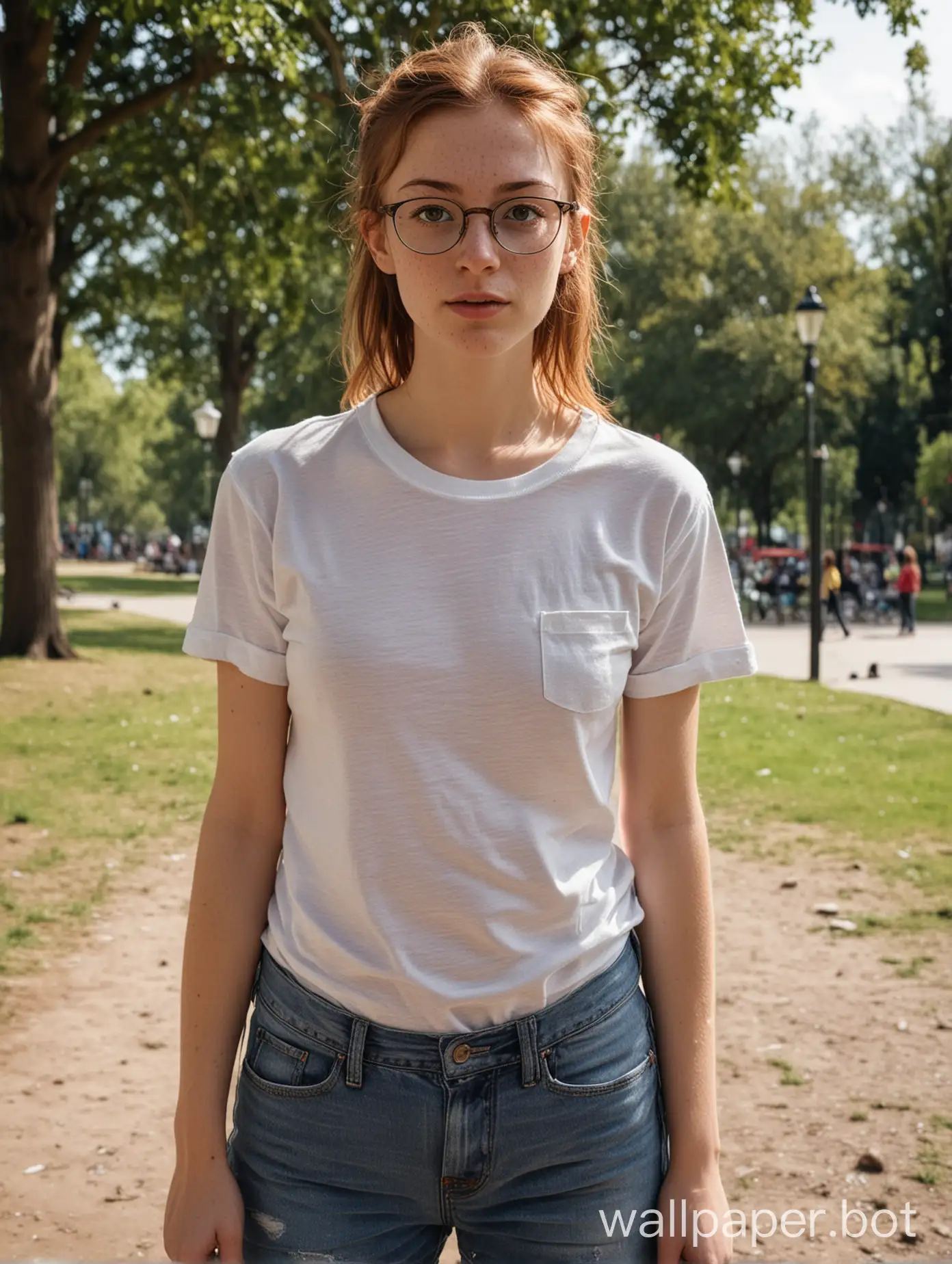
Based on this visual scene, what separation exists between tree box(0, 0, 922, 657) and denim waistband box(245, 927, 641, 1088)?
41.2 ft

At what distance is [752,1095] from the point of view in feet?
15.5

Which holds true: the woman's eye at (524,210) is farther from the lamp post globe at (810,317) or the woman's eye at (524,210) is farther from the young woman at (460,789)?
the lamp post globe at (810,317)

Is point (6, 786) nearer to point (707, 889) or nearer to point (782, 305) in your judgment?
point (707, 889)

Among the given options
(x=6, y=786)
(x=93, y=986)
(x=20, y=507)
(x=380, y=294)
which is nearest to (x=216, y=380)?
(x=20, y=507)

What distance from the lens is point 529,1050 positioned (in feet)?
5.48

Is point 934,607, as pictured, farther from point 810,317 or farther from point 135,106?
point 135,106

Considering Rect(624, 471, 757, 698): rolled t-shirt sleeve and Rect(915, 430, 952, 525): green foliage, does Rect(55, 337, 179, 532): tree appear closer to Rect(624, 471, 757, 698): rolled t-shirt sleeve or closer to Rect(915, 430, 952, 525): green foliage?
Rect(915, 430, 952, 525): green foliage

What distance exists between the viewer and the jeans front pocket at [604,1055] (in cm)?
168

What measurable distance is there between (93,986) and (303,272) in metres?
21.3

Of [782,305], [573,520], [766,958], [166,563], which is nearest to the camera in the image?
[573,520]

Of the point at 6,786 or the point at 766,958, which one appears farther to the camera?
the point at 6,786

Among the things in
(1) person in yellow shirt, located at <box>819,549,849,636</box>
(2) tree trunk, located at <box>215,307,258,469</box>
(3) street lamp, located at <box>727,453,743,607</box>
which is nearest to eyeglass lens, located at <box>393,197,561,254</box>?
(1) person in yellow shirt, located at <box>819,549,849,636</box>

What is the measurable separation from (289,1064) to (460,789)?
1.23ft

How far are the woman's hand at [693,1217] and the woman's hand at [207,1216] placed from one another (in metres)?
0.49
